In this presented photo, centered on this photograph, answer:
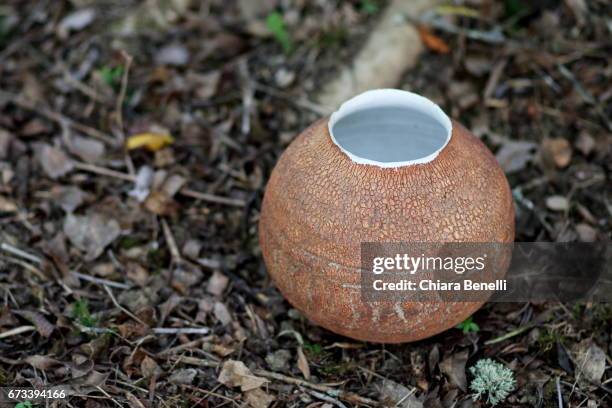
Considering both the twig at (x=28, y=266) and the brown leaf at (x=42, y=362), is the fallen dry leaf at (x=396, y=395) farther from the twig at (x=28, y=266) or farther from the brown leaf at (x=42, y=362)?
the twig at (x=28, y=266)

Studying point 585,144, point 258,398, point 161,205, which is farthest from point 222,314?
point 585,144

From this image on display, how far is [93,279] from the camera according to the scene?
306 cm

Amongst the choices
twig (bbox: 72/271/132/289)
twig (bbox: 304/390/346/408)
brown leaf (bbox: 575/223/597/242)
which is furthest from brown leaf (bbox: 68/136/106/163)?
brown leaf (bbox: 575/223/597/242)

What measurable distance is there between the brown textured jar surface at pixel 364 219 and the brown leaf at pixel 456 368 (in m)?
0.20

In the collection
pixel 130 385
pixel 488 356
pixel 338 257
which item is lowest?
pixel 488 356

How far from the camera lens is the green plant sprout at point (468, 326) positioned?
278 cm

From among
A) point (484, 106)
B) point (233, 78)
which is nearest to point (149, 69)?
point (233, 78)

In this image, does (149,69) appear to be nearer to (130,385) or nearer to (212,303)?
(212,303)

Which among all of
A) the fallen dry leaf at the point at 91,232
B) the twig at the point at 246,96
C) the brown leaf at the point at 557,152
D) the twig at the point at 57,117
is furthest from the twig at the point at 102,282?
the brown leaf at the point at 557,152

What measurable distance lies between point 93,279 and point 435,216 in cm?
158

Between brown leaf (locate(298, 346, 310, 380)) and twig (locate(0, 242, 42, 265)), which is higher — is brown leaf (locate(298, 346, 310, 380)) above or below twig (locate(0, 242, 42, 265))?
below

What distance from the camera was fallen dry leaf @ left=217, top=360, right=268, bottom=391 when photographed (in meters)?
2.62

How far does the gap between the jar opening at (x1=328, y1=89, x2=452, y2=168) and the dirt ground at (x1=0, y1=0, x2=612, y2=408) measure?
75 cm

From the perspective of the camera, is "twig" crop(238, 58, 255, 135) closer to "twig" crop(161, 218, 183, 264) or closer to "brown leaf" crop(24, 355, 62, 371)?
"twig" crop(161, 218, 183, 264)
